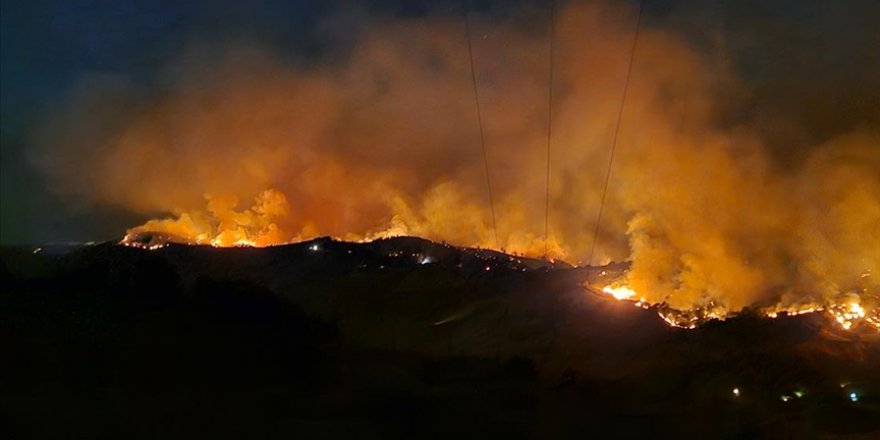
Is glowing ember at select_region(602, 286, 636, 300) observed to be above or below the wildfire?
above

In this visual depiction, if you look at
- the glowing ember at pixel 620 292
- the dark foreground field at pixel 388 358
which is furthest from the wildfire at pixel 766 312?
the dark foreground field at pixel 388 358

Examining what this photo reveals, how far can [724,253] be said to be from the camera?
16469mm

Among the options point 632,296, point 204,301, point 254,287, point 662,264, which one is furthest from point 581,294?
point 204,301

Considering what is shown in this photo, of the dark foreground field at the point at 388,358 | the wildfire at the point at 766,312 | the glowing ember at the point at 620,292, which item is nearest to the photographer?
the dark foreground field at the point at 388,358

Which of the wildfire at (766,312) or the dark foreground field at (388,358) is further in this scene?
the wildfire at (766,312)

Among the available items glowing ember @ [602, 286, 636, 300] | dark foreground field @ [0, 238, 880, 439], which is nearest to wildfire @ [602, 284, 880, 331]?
glowing ember @ [602, 286, 636, 300]

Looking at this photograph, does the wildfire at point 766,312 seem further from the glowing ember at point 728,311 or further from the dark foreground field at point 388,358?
the dark foreground field at point 388,358

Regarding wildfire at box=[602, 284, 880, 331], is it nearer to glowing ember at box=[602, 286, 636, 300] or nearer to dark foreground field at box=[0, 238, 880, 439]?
glowing ember at box=[602, 286, 636, 300]

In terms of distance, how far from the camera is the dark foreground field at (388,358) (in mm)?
10945

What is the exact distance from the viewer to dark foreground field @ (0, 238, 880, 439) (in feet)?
35.9

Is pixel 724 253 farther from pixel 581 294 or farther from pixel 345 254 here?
pixel 345 254

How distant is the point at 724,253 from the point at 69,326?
48.2ft

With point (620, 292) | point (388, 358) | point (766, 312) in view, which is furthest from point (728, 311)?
point (388, 358)

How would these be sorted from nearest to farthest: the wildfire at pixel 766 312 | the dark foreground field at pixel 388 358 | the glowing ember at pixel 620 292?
the dark foreground field at pixel 388 358, the wildfire at pixel 766 312, the glowing ember at pixel 620 292
